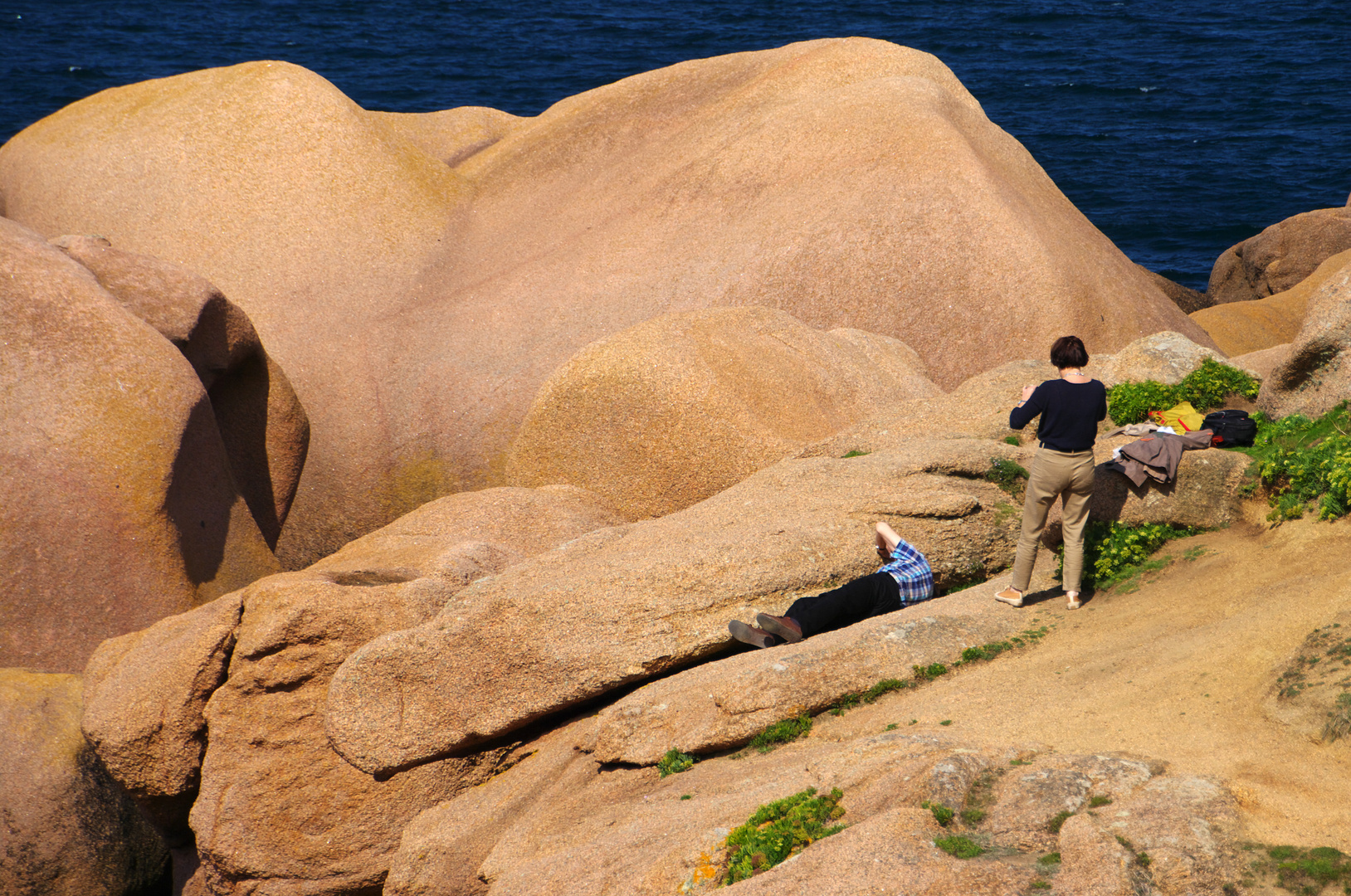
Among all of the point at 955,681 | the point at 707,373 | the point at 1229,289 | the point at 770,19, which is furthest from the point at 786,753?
the point at 770,19

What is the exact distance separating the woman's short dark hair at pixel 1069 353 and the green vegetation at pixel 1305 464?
220 cm

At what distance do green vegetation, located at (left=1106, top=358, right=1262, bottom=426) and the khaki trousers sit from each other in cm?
307

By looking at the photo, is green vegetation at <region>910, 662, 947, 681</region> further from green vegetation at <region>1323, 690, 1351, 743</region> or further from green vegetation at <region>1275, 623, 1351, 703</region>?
green vegetation at <region>1323, 690, 1351, 743</region>

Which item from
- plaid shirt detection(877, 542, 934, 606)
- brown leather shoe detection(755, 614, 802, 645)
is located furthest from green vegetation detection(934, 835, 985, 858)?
plaid shirt detection(877, 542, 934, 606)

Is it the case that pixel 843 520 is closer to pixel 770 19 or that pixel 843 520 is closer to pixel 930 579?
pixel 930 579

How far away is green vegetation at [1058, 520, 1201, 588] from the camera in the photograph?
33.5 feet

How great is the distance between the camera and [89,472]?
44.4 feet

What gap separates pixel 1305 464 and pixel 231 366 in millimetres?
14461

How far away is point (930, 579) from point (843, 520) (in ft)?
3.54

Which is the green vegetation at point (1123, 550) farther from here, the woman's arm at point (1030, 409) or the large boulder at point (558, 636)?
the large boulder at point (558, 636)

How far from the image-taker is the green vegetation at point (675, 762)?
902 cm

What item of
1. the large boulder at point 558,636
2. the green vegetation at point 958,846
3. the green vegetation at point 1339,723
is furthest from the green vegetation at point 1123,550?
the green vegetation at point 958,846

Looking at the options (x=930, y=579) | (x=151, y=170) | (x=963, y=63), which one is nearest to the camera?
(x=930, y=579)

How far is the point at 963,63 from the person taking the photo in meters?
45.2
